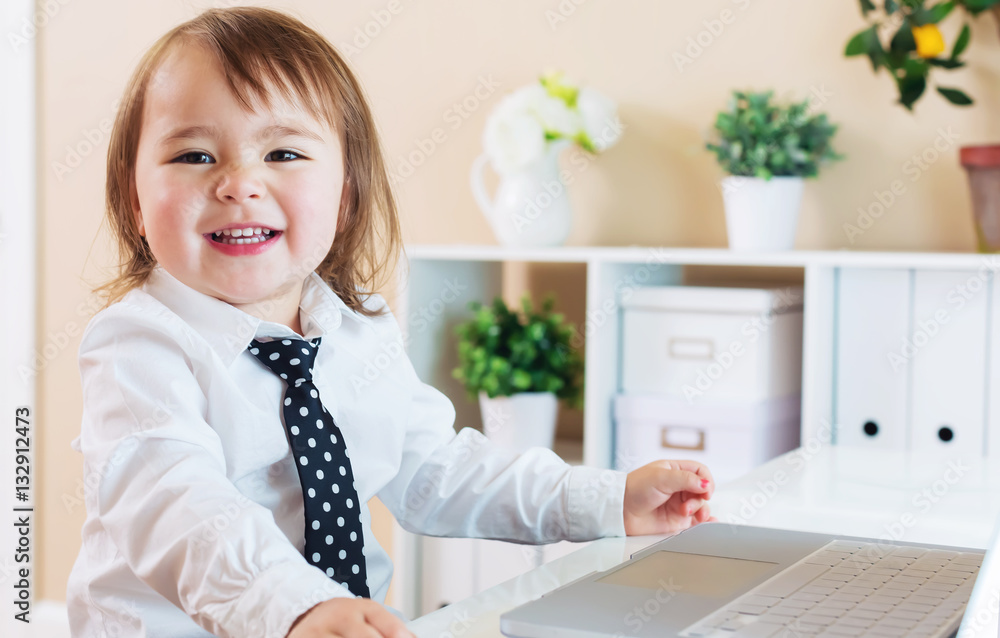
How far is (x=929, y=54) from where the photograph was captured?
5.93 ft

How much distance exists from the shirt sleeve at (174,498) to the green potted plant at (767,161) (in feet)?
3.96

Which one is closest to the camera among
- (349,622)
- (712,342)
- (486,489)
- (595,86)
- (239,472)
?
(349,622)

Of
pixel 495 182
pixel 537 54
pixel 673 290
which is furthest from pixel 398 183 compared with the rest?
pixel 673 290

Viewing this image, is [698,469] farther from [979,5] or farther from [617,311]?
[979,5]

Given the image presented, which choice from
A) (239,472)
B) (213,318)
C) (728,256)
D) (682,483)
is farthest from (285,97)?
A: (728,256)

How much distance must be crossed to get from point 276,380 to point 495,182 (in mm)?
1406

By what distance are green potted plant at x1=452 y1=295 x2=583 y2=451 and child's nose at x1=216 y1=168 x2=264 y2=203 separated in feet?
3.38

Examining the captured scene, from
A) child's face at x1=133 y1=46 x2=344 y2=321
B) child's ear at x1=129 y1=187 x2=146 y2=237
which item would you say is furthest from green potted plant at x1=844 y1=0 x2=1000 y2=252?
child's ear at x1=129 y1=187 x2=146 y2=237

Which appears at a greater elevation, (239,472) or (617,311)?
(617,311)

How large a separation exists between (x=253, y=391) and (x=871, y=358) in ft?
3.88

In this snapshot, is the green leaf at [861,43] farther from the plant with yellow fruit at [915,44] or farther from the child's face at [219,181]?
the child's face at [219,181]

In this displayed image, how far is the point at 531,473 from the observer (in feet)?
3.39

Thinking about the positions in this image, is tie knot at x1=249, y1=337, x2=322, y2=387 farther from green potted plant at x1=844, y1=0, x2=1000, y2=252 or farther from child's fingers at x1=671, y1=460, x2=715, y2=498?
green potted plant at x1=844, y1=0, x2=1000, y2=252

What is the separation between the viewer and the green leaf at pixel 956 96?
5.93ft
